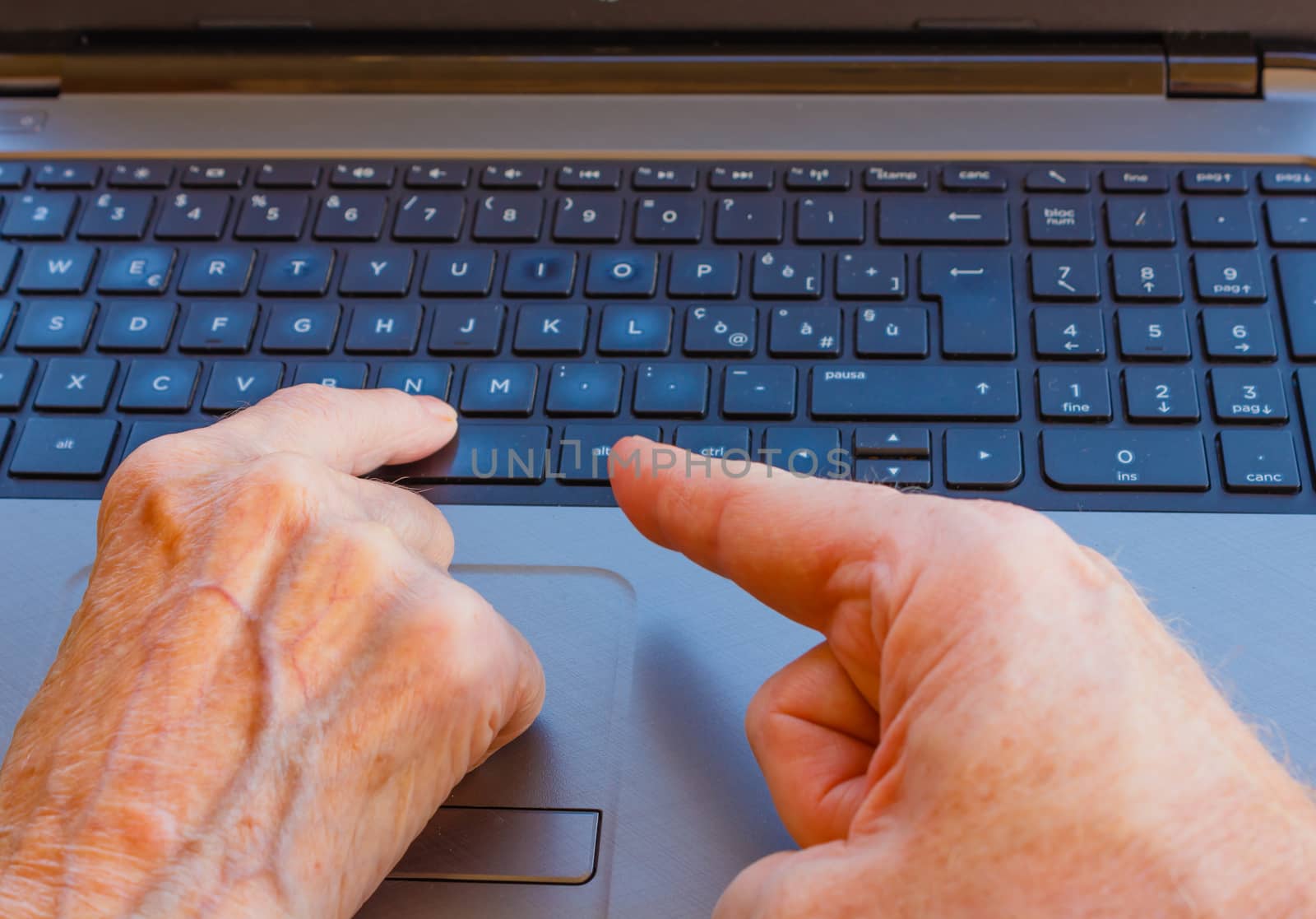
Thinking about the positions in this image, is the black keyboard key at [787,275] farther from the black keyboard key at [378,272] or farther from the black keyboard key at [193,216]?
the black keyboard key at [193,216]

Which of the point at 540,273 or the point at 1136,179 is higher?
the point at 1136,179

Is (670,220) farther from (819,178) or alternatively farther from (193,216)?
(193,216)

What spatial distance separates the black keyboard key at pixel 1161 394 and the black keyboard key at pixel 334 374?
1.84 feet

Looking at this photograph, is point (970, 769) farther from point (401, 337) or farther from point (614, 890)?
point (401, 337)

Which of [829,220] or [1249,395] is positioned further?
[829,220]

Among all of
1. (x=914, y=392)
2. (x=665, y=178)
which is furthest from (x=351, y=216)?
(x=914, y=392)

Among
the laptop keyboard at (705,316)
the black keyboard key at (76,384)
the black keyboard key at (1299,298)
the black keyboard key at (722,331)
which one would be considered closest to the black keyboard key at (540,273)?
the laptop keyboard at (705,316)

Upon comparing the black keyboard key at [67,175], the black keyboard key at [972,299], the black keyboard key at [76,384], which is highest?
the black keyboard key at [67,175]

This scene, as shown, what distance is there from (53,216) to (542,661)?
59cm

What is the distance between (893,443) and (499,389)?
0.95ft

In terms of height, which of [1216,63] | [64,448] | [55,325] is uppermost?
[1216,63]

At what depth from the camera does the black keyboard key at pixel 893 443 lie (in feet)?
2.29

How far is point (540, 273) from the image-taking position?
80 centimetres

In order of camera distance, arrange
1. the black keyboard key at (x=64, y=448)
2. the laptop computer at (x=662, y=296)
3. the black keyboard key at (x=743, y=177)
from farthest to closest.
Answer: the black keyboard key at (x=743, y=177) < the black keyboard key at (x=64, y=448) < the laptop computer at (x=662, y=296)
